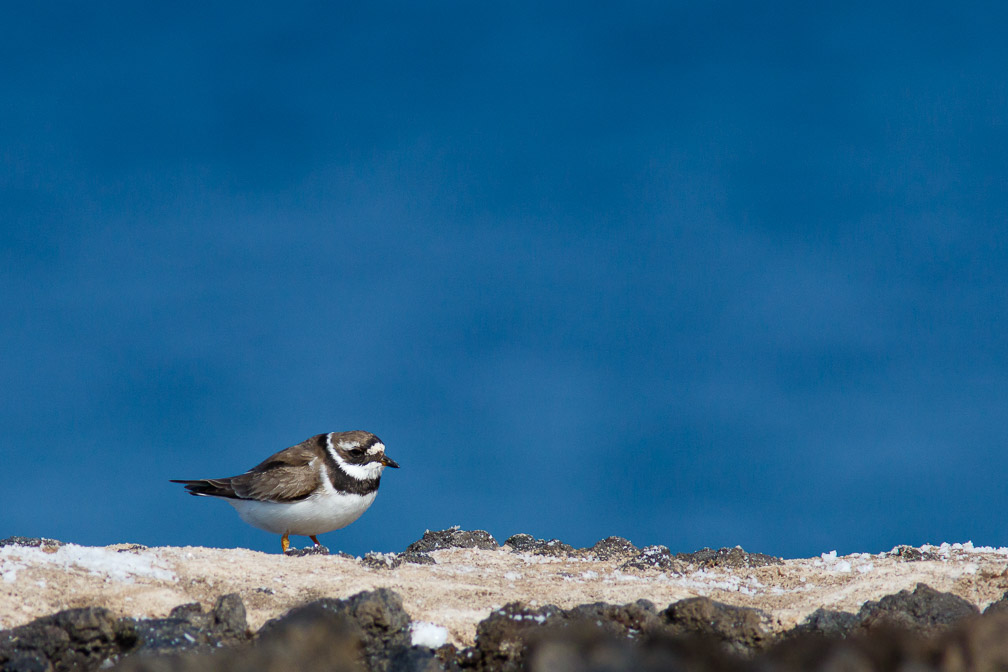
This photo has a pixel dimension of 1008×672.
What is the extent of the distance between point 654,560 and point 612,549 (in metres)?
0.78

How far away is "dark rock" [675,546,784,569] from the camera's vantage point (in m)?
9.93

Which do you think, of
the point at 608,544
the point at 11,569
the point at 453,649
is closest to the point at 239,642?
the point at 453,649

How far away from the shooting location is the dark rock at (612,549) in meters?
10.3

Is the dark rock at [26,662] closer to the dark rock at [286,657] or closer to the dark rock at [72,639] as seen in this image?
the dark rock at [72,639]

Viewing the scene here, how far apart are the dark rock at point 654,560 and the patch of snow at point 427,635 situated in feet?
12.3

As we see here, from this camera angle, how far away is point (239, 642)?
606cm

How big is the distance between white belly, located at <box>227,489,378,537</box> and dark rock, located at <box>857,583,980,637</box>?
20.5ft

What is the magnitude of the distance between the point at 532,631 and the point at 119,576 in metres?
3.65

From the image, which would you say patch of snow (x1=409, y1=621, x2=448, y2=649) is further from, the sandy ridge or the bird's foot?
the bird's foot

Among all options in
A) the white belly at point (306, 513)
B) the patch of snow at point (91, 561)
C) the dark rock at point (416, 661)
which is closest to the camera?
the dark rock at point (416, 661)

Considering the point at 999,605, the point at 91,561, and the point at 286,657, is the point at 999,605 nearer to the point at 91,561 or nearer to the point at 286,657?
the point at 286,657

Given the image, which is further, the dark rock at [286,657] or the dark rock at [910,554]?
the dark rock at [910,554]

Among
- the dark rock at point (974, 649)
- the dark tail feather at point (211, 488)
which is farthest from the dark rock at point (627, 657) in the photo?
the dark tail feather at point (211, 488)

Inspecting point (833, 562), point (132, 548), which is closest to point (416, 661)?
point (132, 548)
